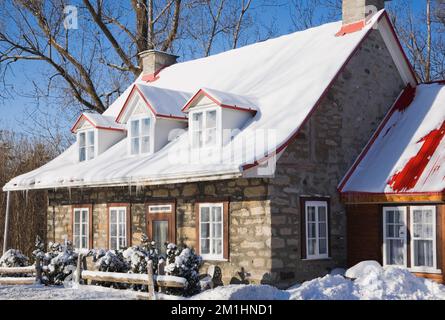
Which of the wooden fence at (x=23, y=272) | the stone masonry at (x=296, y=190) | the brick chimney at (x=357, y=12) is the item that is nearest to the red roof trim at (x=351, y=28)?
the brick chimney at (x=357, y=12)

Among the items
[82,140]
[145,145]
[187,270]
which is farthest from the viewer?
[82,140]

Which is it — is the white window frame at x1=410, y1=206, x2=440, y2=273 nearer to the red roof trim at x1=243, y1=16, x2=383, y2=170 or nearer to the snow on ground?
the snow on ground

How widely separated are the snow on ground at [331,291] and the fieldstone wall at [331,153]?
1.29 meters

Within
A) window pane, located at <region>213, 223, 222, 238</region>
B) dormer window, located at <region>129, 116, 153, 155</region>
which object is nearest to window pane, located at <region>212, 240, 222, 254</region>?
window pane, located at <region>213, 223, 222, 238</region>

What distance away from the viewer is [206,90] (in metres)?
15.6

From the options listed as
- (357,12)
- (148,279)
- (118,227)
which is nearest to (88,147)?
(118,227)

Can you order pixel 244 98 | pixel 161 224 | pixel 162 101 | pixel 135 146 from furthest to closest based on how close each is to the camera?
pixel 135 146 < pixel 162 101 < pixel 161 224 < pixel 244 98

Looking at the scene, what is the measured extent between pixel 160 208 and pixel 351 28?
7051mm

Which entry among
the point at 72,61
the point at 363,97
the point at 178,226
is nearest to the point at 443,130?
the point at 363,97

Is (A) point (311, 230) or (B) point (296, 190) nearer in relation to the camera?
(B) point (296, 190)

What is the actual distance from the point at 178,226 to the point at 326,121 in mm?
4507

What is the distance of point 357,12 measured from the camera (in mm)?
17172

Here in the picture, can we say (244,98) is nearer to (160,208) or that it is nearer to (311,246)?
(160,208)
